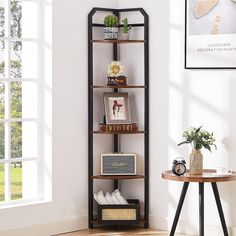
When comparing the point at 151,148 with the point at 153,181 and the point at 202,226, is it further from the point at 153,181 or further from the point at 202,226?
the point at 202,226

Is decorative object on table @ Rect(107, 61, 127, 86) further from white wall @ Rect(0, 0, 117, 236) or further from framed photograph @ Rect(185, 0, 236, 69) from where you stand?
framed photograph @ Rect(185, 0, 236, 69)

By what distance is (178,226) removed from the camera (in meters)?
6.96

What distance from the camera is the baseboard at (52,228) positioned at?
6.57 m

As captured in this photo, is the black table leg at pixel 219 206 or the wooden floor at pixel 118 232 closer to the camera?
the black table leg at pixel 219 206

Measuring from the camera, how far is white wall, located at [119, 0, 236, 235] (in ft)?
21.8

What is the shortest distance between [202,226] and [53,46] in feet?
6.69

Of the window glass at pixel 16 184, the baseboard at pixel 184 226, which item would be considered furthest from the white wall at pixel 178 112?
the window glass at pixel 16 184

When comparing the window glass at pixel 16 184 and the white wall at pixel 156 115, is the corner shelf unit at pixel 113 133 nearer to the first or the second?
the white wall at pixel 156 115

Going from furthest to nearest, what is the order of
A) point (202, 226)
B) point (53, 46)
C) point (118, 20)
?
point (118, 20)
point (53, 46)
point (202, 226)

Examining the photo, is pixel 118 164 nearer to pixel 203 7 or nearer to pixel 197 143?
pixel 197 143

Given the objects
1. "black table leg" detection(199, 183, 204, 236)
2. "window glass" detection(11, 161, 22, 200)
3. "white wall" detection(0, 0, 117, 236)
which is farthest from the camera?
"window glass" detection(11, 161, 22, 200)

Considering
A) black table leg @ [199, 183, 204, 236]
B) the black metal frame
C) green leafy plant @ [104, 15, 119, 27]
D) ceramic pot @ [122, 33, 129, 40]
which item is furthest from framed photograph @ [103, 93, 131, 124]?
black table leg @ [199, 183, 204, 236]

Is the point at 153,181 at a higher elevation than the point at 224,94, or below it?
below

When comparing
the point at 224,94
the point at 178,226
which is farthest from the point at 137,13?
the point at 178,226
